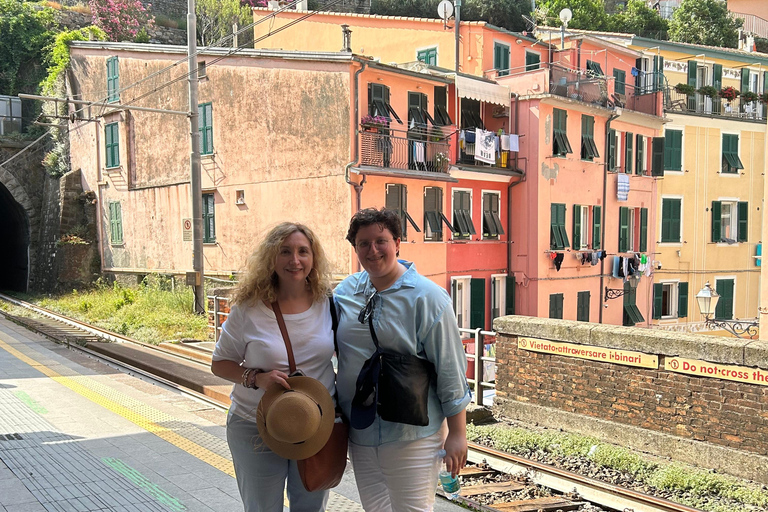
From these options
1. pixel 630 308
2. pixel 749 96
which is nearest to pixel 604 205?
pixel 630 308

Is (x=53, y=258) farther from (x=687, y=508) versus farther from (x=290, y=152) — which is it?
(x=687, y=508)

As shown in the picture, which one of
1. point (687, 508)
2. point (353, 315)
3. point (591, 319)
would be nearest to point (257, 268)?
point (353, 315)

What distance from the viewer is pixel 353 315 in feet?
10.8

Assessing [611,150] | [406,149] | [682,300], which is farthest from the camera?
[682,300]

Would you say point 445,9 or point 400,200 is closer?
point 400,200

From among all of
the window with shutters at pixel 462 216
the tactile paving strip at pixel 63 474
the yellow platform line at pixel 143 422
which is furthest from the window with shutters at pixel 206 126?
the tactile paving strip at pixel 63 474

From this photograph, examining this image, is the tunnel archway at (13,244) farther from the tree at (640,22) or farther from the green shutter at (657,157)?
the tree at (640,22)

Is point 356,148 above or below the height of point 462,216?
above

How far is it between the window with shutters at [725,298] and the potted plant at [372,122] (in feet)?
58.0

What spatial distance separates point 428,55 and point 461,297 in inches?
383

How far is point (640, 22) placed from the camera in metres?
42.2

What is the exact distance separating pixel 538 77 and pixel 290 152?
8.63m

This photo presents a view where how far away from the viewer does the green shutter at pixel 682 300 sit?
1148 inches

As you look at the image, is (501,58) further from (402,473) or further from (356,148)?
(402,473)
